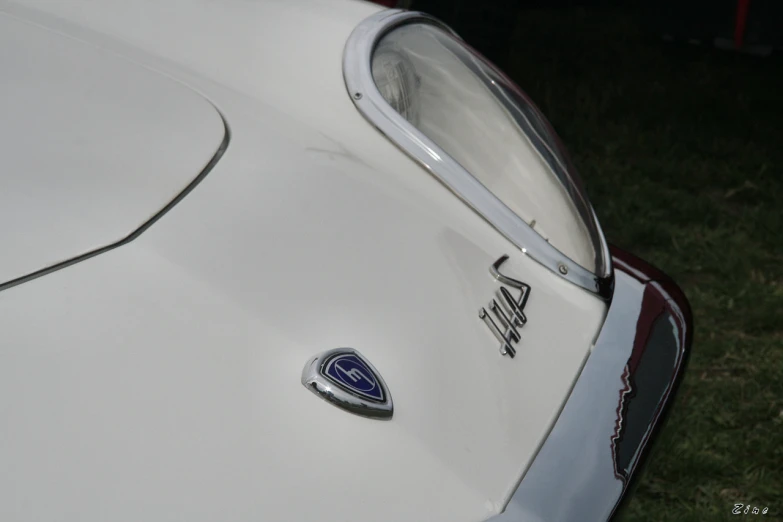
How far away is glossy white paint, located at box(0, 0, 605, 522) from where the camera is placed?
2.38 ft

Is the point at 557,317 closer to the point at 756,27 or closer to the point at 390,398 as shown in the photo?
the point at 390,398

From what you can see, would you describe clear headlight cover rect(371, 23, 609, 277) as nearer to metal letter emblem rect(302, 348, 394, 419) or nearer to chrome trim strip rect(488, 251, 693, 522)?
chrome trim strip rect(488, 251, 693, 522)

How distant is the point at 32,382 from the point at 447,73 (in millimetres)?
888

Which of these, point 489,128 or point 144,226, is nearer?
point 144,226

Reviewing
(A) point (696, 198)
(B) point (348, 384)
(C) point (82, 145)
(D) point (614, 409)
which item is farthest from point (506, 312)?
(A) point (696, 198)

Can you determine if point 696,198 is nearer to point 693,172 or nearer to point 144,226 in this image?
point 693,172

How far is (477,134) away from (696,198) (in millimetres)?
1987

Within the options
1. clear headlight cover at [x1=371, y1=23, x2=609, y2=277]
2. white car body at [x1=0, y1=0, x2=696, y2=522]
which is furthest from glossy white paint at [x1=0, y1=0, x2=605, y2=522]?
clear headlight cover at [x1=371, y1=23, x2=609, y2=277]

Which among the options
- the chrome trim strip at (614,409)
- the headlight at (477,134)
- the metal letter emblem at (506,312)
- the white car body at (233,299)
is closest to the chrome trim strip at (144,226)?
the white car body at (233,299)

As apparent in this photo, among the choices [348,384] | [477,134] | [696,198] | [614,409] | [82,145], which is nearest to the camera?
[348,384]

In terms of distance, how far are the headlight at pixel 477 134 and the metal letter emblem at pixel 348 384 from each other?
0.39m

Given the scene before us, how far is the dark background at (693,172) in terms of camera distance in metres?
1.93

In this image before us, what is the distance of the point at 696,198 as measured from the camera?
3098mm

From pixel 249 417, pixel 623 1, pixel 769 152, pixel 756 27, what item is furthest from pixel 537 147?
pixel 623 1
